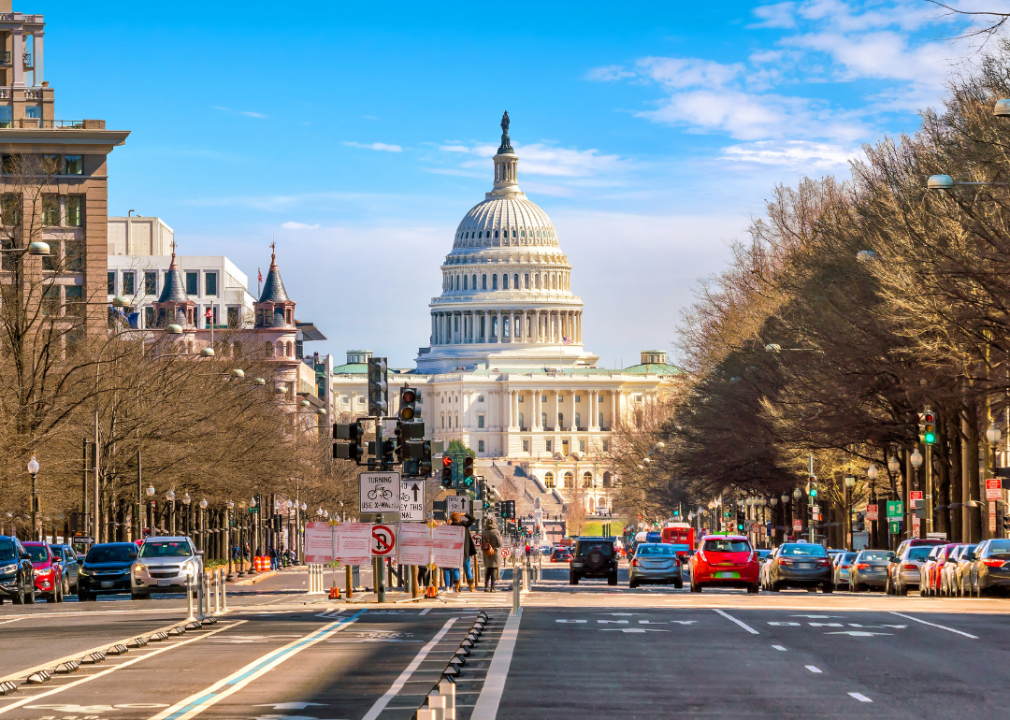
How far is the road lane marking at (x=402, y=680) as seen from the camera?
15117mm

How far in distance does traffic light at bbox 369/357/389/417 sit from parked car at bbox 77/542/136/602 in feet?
41.2

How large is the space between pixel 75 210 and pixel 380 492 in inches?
2562

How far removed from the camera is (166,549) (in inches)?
1763

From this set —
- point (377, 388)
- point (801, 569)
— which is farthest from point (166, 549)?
point (801, 569)

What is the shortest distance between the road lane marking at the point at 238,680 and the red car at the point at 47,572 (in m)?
20.5

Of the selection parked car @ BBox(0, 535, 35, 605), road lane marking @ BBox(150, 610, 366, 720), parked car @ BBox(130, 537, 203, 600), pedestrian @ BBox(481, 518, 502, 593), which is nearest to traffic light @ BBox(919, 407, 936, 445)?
pedestrian @ BBox(481, 518, 502, 593)

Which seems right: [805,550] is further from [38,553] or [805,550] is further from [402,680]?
[402,680]

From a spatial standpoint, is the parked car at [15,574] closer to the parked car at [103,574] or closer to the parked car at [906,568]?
the parked car at [103,574]

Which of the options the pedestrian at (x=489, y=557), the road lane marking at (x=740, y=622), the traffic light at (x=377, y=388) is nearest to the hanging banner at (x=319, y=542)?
the traffic light at (x=377, y=388)

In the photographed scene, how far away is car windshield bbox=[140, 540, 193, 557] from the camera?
1751 inches

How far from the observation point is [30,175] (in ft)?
195

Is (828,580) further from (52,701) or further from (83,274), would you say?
(83,274)

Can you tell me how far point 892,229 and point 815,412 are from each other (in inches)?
586

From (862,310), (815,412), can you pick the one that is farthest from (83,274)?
(862,310)
